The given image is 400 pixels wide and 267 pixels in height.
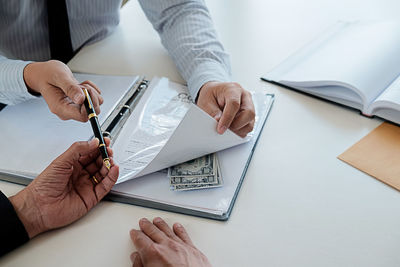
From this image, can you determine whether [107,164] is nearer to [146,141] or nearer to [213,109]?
[146,141]

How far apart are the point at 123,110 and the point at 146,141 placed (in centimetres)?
16

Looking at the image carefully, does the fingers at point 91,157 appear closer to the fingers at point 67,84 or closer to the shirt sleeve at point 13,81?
the fingers at point 67,84

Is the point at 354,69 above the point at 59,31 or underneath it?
above

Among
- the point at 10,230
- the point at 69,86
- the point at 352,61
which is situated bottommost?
the point at 10,230

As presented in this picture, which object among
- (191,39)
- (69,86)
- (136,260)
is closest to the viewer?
(136,260)

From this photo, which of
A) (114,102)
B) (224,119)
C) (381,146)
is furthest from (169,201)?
(381,146)

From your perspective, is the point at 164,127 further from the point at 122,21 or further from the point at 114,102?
the point at 122,21

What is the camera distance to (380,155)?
852mm

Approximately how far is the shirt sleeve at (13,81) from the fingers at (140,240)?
0.54 m

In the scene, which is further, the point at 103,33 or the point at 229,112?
the point at 103,33

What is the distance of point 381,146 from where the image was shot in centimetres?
87

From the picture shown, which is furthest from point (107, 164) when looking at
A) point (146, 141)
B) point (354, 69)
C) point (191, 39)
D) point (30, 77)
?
point (354, 69)

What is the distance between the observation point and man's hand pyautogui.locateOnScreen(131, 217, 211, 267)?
63cm

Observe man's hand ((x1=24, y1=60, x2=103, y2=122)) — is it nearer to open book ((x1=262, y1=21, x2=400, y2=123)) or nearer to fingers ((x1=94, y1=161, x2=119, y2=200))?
fingers ((x1=94, y1=161, x2=119, y2=200))
